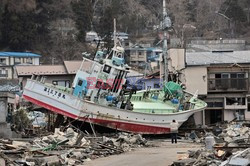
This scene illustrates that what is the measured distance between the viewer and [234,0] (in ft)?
303

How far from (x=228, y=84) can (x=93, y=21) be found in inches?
1649

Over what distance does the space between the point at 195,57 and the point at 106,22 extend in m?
35.6

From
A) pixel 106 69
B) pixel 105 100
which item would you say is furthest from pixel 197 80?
pixel 105 100

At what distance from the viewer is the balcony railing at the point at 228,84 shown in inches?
1585

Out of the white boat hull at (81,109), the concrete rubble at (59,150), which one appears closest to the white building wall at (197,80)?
the white boat hull at (81,109)

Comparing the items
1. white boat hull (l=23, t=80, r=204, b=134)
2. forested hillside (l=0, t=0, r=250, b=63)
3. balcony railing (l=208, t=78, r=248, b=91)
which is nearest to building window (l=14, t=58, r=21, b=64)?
forested hillside (l=0, t=0, r=250, b=63)

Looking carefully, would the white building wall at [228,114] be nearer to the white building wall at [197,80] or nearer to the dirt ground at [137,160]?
the white building wall at [197,80]

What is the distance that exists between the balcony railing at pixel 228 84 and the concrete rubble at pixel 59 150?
16.2 meters

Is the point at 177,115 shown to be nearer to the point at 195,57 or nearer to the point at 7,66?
the point at 195,57

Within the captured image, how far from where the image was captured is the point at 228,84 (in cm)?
4034

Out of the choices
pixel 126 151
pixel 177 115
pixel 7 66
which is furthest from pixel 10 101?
pixel 7 66

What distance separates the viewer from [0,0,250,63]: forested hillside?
72688 mm

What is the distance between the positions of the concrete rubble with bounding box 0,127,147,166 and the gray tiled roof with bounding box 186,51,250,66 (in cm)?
1739

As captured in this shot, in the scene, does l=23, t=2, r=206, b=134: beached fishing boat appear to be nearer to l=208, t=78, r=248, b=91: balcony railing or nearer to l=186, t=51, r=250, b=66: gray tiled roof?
l=208, t=78, r=248, b=91: balcony railing
